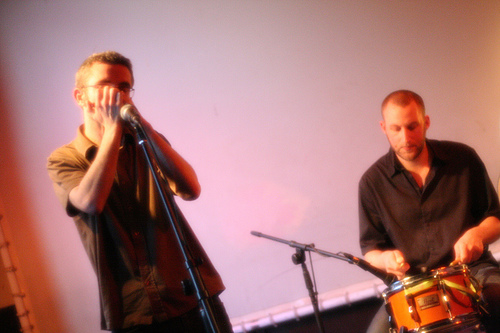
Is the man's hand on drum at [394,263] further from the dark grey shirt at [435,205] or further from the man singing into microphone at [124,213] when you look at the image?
the man singing into microphone at [124,213]

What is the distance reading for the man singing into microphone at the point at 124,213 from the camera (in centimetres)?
136

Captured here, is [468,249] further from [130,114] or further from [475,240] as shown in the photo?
[130,114]

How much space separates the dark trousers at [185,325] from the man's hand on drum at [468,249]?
1021 mm

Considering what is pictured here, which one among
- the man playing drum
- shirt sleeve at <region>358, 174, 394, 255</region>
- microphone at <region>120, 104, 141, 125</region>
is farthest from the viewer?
shirt sleeve at <region>358, 174, 394, 255</region>

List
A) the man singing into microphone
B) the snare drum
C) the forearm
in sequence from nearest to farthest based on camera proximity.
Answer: the man singing into microphone
the snare drum
the forearm

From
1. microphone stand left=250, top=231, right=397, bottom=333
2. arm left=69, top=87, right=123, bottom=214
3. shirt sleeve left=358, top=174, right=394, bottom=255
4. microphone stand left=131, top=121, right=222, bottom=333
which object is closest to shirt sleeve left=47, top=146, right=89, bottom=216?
arm left=69, top=87, right=123, bottom=214

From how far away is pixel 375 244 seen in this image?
236 centimetres

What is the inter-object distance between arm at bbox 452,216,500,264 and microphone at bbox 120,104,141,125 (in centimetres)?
143

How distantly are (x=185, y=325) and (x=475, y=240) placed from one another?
1340 mm

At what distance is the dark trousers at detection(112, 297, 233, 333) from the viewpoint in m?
1.38

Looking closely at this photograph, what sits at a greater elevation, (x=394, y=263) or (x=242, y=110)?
(x=242, y=110)

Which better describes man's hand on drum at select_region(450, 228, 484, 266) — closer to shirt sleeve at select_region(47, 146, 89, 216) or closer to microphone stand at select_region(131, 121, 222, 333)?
microphone stand at select_region(131, 121, 222, 333)

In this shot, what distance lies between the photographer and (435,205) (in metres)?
2.24

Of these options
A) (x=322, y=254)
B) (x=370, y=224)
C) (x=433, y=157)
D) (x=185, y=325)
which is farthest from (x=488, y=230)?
(x=185, y=325)
